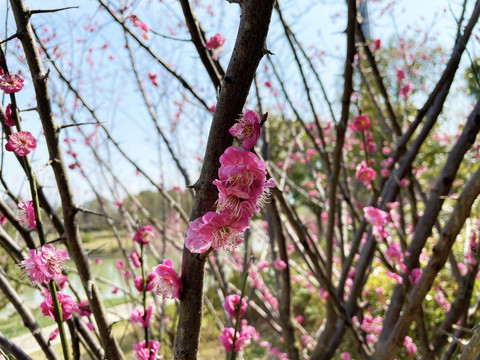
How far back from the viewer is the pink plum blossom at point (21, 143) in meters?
0.78

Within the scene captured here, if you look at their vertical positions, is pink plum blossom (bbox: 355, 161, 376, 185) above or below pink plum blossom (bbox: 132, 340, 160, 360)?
above

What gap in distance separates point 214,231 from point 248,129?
0.17 m

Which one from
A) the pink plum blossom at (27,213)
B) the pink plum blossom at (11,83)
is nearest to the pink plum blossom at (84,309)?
the pink plum blossom at (27,213)

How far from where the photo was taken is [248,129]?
554 millimetres

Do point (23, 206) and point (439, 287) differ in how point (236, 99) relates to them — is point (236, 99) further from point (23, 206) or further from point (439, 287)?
point (439, 287)

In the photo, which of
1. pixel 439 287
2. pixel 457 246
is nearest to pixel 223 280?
pixel 439 287

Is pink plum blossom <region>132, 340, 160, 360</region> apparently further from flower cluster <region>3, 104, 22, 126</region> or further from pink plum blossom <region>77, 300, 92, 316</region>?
flower cluster <region>3, 104, 22, 126</region>

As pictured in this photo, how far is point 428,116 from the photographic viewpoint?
1.69 meters

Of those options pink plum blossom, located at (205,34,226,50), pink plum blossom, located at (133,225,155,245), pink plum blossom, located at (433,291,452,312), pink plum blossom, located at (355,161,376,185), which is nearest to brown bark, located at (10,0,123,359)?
pink plum blossom, located at (133,225,155,245)

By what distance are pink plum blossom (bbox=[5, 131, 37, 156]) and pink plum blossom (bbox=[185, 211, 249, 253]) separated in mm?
460

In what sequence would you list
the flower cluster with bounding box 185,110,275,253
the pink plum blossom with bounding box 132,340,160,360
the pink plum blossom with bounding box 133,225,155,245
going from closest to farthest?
the flower cluster with bounding box 185,110,275,253, the pink plum blossom with bounding box 132,340,160,360, the pink plum blossom with bounding box 133,225,155,245

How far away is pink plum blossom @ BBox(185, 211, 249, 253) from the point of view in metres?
0.55

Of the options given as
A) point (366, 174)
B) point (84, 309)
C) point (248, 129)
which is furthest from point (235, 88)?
point (366, 174)

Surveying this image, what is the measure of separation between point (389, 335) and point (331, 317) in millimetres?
553
